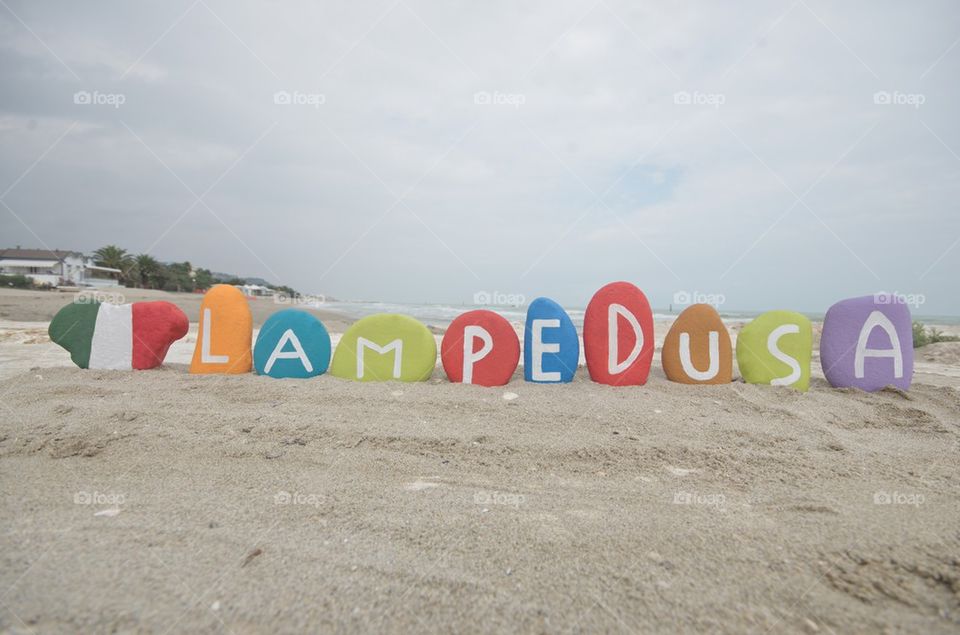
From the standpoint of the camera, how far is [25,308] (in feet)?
46.5

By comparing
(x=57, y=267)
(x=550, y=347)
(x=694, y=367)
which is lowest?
(x=694, y=367)

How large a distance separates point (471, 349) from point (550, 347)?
0.92 metres

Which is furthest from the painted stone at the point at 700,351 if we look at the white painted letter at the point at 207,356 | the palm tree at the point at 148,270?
the palm tree at the point at 148,270

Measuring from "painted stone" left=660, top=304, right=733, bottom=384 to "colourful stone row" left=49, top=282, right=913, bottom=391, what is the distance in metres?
0.01

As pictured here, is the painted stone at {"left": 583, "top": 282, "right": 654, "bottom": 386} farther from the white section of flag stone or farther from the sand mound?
the white section of flag stone

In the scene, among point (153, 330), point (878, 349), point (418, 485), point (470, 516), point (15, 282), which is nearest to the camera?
point (470, 516)

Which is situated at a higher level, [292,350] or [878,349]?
[878,349]

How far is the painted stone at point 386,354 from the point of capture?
17.8ft

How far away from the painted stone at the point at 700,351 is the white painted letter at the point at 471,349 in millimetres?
2147

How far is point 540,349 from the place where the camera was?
17.8ft

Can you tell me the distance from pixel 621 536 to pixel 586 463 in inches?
38.5

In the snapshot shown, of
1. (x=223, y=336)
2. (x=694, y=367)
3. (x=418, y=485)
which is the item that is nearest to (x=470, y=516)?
Result: (x=418, y=485)

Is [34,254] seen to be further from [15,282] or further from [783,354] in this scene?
[783,354]

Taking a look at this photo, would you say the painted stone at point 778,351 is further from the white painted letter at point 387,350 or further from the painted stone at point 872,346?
the white painted letter at point 387,350
